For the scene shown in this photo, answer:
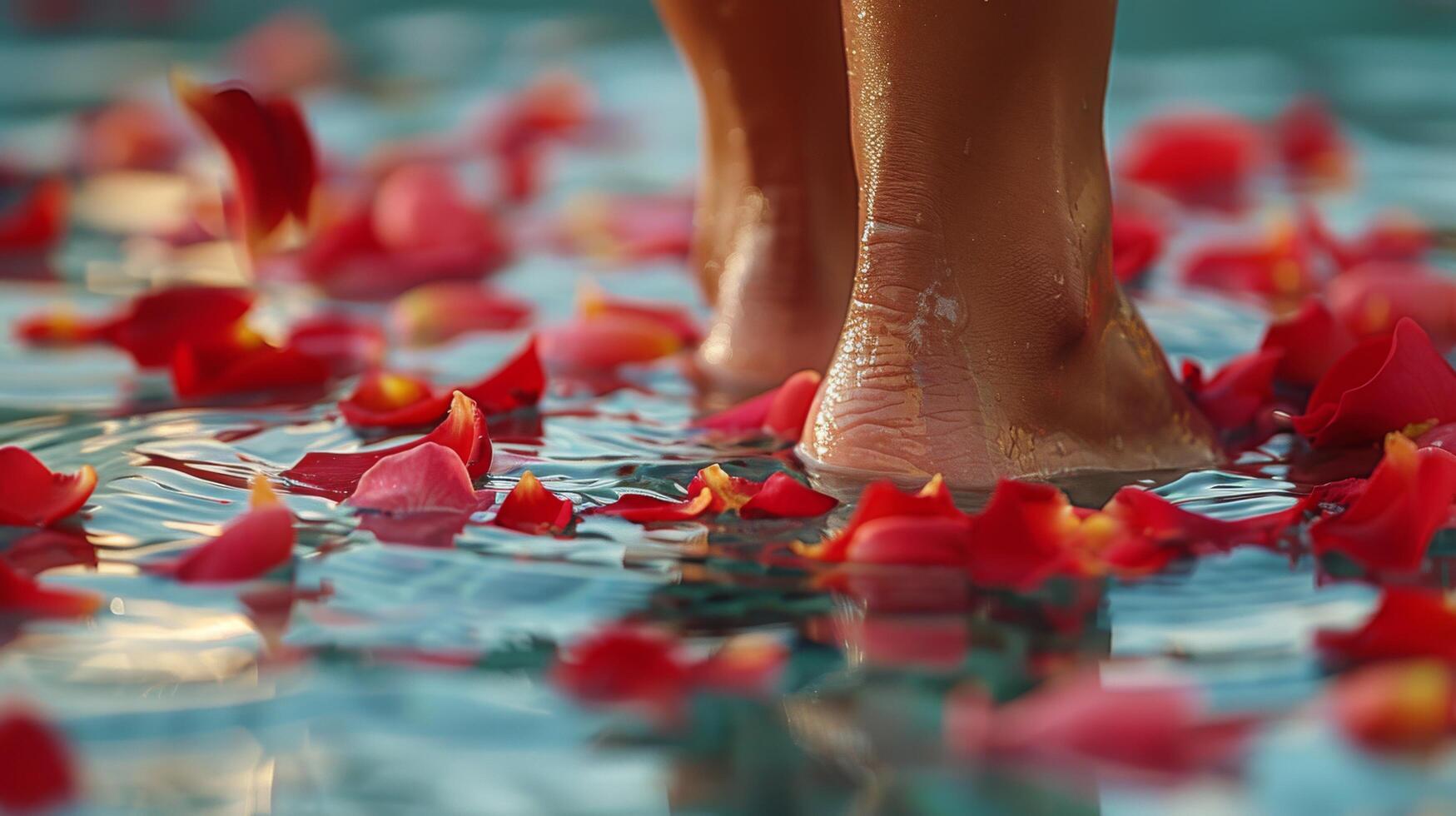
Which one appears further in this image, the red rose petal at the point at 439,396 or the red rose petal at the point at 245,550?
the red rose petal at the point at 439,396

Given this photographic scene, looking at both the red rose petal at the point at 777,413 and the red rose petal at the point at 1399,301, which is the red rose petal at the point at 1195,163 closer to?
the red rose petal at the point at 1399,301

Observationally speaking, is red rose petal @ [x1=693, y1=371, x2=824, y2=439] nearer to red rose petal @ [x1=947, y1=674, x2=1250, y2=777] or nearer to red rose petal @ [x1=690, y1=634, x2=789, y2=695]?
red rose petal @ [x1=690, y1=634, x2=789, y2=695]

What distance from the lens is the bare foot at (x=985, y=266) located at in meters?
1.10

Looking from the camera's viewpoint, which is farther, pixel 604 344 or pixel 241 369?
pixel 604 344

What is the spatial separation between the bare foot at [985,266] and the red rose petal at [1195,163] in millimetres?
1362

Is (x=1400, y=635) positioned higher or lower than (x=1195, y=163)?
lower

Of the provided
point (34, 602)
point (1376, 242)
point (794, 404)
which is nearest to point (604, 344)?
point (794, 404)

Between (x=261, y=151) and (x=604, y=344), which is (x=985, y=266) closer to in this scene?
(x=604, y=344)

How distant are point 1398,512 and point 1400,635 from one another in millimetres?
150

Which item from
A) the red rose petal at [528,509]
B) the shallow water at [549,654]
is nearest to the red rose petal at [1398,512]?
the shallow water at [549,654]

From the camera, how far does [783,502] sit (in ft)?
3.57

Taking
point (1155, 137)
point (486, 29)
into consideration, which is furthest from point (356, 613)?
point (486, 29)

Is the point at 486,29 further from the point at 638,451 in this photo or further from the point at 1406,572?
the point at 1406,572

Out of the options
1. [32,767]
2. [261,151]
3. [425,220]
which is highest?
[261,151]
